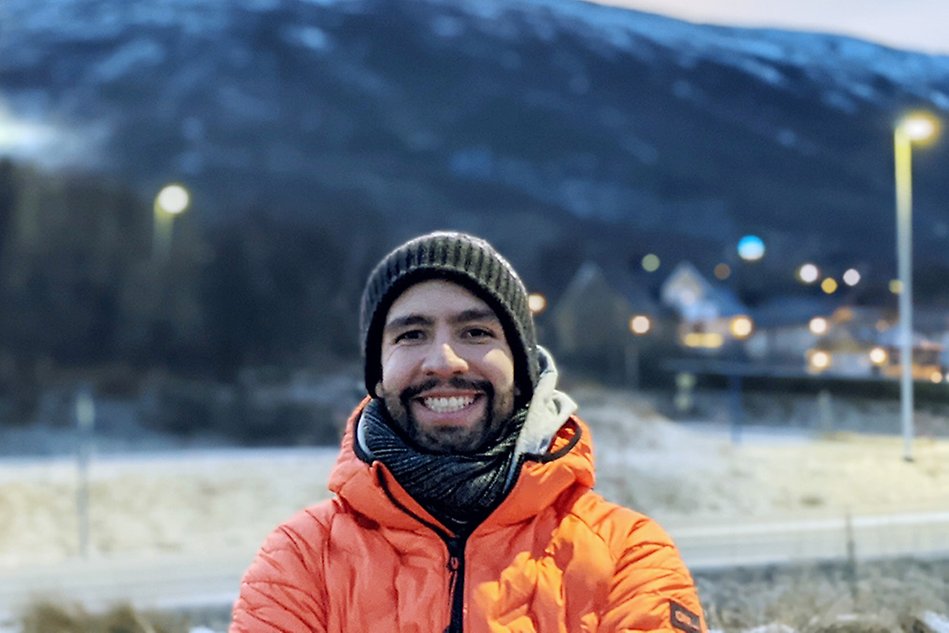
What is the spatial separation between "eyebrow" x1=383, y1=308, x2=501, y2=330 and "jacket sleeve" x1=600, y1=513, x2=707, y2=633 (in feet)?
1.69

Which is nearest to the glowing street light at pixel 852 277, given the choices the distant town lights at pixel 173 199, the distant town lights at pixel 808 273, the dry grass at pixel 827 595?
the distant town lights at pixel 808 273

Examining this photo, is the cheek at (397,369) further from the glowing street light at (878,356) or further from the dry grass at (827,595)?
the glowing street light at (878,356)

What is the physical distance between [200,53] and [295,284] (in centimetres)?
952

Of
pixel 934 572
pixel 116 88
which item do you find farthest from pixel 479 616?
pixel 116 88

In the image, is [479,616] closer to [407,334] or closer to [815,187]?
[407,334]

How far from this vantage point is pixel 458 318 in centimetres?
A: 195

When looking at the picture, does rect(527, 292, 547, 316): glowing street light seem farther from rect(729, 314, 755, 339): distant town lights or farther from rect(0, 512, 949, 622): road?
rect(729, 314, 755, 339): distant town lights

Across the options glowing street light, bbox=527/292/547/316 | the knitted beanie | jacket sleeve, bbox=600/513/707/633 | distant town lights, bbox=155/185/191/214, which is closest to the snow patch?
distant town lights, bbox=155/185/191/214

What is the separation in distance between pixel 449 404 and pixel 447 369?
8 centimetres

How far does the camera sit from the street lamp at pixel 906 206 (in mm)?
7242

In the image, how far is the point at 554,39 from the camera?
1886cm

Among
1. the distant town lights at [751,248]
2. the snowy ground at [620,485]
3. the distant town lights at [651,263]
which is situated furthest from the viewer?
the distant town lights at [651,263]

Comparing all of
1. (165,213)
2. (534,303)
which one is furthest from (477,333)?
→ (165,213)

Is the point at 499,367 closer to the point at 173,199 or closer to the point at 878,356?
the point at 878,356
